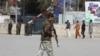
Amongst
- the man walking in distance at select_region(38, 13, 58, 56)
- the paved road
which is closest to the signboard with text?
the paved road

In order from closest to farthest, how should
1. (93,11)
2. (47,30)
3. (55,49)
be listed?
(47,30) < (55,49) < (93,11)

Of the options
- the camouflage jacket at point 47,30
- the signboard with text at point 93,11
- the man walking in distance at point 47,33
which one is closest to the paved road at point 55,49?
the man walking in distance at point 47,33

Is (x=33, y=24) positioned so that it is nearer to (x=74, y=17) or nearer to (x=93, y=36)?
(x=74, y=17)

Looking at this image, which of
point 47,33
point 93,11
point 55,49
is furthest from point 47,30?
point 93,11

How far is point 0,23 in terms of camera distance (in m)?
41.2

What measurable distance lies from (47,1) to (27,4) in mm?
6455

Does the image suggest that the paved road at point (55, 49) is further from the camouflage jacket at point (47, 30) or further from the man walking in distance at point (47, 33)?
the camouflage jacket at point (47, 30)

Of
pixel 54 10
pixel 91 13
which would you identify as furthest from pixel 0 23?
pixel 91 13

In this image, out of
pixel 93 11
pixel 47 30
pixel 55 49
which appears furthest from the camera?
pixel 93 11

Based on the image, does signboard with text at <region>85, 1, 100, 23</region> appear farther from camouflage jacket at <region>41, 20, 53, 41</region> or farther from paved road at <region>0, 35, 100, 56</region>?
camouflage jacket at <region>41, 20, 53, 41</region>

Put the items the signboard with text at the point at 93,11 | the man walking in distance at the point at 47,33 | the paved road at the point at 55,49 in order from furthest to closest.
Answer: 1. the signboard with text at the point at 93,11
2. the paved road at the point at 55,49
3. the man walking in distance at the point at 47,33

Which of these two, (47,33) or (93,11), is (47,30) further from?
(93,11)

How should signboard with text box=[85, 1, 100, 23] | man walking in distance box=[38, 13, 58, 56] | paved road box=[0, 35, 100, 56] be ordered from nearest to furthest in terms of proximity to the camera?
man walking in distance box=[38, 13, 58, 56]
paved road box=[0, 35, 100, 56]
signboard with text box=[85, 1, 100, 23]

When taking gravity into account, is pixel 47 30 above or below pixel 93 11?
below
